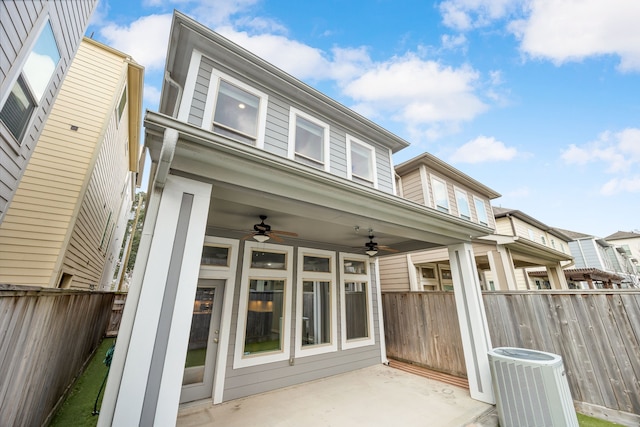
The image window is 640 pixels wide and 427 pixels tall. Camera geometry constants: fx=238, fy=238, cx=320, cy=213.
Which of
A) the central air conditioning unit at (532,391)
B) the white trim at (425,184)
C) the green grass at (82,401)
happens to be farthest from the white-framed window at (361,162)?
the green grass at (82,401)

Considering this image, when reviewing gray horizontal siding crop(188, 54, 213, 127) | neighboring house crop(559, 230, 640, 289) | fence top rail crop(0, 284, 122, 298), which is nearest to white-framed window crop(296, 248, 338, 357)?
gray horizontal siding crop(188, 54, 213, 127)

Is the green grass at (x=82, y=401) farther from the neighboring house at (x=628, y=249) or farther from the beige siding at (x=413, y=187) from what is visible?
the neighboring house at (x=628, y=249)

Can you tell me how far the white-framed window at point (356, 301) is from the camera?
5672 millimetres

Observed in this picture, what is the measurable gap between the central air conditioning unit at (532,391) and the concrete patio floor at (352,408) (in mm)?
454

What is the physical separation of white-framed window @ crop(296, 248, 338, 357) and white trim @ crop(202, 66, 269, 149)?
262 cm

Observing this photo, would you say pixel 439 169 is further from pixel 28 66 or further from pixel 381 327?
pixel 28 66

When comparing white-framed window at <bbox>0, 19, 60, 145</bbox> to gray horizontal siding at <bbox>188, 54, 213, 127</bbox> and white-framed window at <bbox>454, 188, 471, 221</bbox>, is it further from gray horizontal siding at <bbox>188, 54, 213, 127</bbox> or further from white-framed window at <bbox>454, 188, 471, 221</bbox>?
white-framed window at <bbox>454, 188, 471, 221</bbox>

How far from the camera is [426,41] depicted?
8461 mm

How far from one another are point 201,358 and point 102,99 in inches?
258

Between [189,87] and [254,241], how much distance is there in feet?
9.56

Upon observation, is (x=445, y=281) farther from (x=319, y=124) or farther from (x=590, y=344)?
(x=319, y=124)

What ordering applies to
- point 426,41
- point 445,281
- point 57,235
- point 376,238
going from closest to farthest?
point 57,235 < point 376,238 < point 426,41 < point 445,281

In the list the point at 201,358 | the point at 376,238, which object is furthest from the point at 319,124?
the point at 201,358

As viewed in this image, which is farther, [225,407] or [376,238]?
[376,238]
